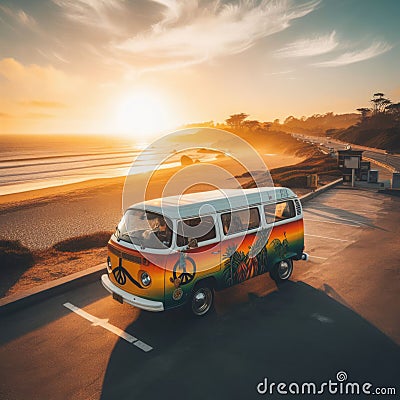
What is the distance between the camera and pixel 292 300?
8727 millimetres

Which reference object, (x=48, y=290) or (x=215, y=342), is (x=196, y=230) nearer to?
(x=215, y=342)

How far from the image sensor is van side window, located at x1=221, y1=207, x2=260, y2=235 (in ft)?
26.1

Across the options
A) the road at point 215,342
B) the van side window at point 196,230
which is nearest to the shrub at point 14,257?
the road at point 215,342

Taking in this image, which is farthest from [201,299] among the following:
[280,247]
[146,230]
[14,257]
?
[14,257]

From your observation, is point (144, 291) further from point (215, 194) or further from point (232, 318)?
point (215, 194)

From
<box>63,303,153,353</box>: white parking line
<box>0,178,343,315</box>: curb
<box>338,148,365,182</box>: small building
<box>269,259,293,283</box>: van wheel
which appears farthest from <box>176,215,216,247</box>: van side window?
<box>338,148,365,182</box>: small building

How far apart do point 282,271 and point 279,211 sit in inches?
69.6

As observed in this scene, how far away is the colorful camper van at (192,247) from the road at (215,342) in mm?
729

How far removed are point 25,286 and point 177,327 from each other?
4950 millimetres

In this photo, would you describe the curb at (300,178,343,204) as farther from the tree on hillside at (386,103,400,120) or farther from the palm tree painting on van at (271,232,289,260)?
the tree on hillside at (386,103,400,120)

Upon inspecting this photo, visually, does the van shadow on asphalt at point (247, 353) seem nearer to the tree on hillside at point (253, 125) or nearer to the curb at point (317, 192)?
the curb at point (317, 192)

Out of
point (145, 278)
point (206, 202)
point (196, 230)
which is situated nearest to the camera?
point (145, 278)

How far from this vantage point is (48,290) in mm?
8953

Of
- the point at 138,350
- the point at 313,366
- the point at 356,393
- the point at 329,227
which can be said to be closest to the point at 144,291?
the point at 138,350
